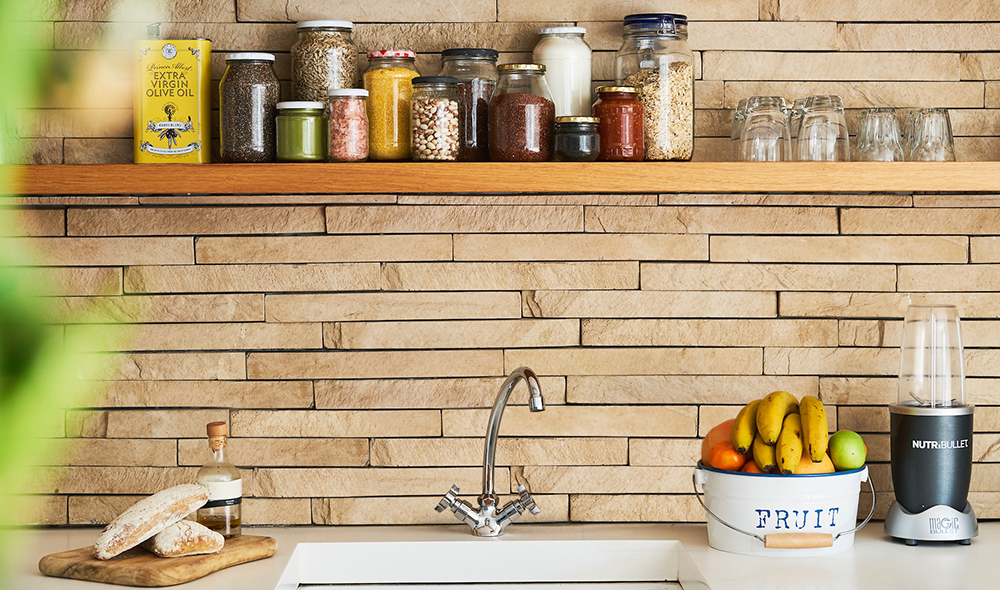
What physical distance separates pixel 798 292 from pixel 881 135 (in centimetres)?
33

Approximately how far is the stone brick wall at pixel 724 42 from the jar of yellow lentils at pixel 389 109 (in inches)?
6.7

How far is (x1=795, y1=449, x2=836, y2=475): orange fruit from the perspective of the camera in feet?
5.17

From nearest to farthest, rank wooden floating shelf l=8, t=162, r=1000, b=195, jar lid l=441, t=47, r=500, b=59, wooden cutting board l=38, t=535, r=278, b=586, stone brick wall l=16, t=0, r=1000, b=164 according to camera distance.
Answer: wooden cutting board l=38, t=535, r=278, b=586, wooden floating shelf l=8, t=162, r=1000, b=195, jar lid l=441, t=47, r=500, b=59, stone brick wall l=16, t=0, r=1000, b=164

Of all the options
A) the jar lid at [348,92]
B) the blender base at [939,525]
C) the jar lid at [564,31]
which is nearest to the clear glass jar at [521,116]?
the jar lid at [564,31]

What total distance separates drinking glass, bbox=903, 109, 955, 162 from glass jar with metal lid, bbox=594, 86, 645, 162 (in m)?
0.52

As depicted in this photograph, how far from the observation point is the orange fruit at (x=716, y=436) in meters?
1.67

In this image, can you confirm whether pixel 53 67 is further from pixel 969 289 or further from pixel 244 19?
pixel 969 289

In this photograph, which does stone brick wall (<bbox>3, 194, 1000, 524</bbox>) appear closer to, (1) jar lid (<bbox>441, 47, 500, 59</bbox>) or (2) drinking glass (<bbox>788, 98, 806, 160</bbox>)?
(2) drinking glass (<bbox>788, 98, 806, 160</bbox>)

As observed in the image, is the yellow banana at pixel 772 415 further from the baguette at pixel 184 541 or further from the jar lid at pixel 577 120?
the baguette at pixel 184 541

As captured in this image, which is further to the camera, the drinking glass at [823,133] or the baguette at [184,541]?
the drinking glass at [823,133]

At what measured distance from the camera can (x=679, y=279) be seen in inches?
71.9

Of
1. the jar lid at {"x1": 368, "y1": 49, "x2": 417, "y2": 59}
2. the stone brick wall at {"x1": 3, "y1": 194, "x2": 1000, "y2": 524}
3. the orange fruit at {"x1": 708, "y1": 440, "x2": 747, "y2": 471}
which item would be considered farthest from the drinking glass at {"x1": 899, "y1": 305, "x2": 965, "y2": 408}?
the jar lid at {"x1": 368, "y1": 49, "x2": 417, "y2": 59}

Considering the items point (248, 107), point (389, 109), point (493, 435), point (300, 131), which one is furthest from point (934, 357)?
point (248, 107)

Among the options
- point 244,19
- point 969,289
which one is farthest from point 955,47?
point 244,19
